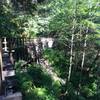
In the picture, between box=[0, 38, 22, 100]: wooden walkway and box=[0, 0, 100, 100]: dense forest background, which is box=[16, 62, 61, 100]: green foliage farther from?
box=[0, 38, 22, 100]: wooden walkway

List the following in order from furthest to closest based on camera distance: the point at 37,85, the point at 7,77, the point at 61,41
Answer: the point at 61,41 → the point at 37,85 → the point at 7,77

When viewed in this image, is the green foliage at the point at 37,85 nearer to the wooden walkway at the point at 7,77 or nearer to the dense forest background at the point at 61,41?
the dense forest background at the point at 61,41

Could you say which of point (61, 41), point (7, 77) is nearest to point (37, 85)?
point (7, 77)

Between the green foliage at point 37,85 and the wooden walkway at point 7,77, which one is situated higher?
the wooden walkway at point 7,77

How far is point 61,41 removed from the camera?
7578 millimetres

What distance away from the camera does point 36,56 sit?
767 cm

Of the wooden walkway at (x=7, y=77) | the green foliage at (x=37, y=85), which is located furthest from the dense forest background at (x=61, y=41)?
the wooden walkway at (x=7, y=77)

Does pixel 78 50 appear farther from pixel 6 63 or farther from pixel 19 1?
pixel 19 1

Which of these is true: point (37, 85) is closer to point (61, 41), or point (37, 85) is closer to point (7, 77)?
point (7, 77)

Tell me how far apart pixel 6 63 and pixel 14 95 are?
1.91m

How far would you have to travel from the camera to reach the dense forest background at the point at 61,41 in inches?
225

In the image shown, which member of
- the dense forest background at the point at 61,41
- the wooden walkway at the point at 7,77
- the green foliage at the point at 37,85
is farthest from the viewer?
the dense forest background at the point at 61,41

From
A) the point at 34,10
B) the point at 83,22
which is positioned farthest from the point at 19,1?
the point at 83,22

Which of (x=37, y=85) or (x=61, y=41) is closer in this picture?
A: (x=37, y=85)
